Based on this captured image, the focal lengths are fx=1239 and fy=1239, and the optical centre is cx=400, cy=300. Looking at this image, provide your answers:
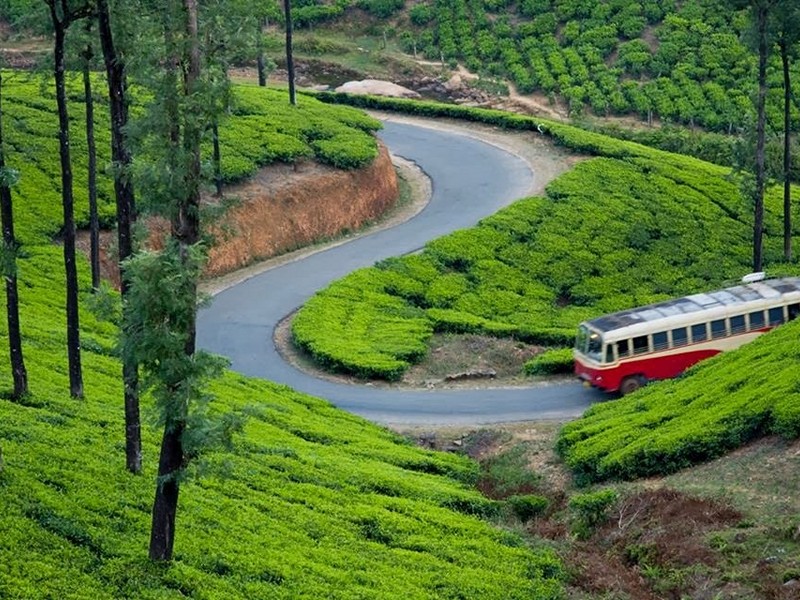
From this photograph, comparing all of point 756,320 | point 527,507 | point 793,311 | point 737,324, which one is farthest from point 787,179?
point 527,507

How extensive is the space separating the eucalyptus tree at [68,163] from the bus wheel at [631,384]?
15.8 meters

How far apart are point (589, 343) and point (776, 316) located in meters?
6.12

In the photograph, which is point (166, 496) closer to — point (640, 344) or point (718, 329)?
point (640, 344)

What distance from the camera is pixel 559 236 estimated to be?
51.1m

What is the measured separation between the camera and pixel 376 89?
74.1m

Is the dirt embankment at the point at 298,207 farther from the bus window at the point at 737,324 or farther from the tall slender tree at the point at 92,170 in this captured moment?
the bus window at the point at 737,324

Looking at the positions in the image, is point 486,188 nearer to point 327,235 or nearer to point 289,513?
point 327,235

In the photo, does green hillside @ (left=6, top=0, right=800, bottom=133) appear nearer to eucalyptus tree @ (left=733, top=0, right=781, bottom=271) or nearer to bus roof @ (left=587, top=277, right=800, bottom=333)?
eucalyptus tree @ (left=733, top=0, right=781, bottom=271)

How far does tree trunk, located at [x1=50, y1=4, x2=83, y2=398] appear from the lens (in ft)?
80.9

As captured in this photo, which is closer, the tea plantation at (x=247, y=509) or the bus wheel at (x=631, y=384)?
the tea plantation at (x=247, y=509)

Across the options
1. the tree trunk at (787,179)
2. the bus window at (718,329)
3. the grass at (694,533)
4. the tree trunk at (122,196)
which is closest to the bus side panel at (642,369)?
the bus window at (718,329)

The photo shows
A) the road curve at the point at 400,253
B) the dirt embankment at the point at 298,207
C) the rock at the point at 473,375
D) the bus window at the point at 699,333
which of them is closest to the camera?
the road curve at the point at 400,253

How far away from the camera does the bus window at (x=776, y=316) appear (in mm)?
37219

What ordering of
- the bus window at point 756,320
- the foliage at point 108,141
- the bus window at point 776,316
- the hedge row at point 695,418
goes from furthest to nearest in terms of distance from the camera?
the foliage at point 108,141, the bus window at point 776,316, the bus window at point 756,320, the hedge row at point 695,418
